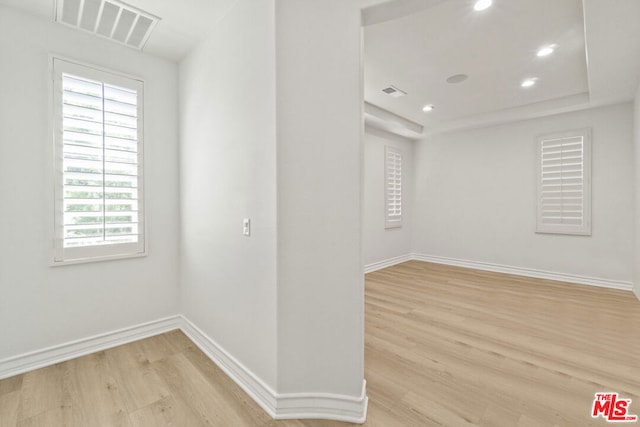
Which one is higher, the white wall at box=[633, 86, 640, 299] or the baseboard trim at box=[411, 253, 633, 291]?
the white wall at box=[633, 86, 640, 299]

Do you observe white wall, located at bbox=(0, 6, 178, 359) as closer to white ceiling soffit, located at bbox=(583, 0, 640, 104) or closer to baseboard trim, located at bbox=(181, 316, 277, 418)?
baseboard trim, located at bbox=(181, 316, 277, 418)

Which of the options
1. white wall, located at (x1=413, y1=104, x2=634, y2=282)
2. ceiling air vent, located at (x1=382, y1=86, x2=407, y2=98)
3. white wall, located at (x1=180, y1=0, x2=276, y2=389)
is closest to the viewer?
white wall, located at (x1=180, y1=0, x2=276, y2=389)

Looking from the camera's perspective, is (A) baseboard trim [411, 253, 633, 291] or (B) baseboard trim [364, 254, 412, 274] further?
(B) baseboard trim [364, 254, 412, 274]

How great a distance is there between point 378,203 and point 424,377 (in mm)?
3533

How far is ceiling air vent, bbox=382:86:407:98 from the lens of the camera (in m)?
3.68

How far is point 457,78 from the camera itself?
336 centimetres

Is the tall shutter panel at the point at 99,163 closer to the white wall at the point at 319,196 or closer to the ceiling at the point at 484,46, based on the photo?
the ceiling at the point at 484,46

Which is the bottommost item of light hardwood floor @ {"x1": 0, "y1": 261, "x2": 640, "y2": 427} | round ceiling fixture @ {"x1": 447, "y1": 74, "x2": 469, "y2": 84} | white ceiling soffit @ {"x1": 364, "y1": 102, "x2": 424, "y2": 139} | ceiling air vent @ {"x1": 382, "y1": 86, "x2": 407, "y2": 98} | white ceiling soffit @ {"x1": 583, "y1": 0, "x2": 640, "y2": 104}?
light hardwood floor @ {"x1": 0, "y1": 261, "x2": 640, "y2": 427}

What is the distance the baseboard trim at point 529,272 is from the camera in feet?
13.1

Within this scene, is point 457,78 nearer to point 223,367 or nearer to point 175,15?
point 175,15

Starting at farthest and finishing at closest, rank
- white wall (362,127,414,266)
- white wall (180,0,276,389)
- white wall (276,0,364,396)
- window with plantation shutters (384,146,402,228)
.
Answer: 1. window with plantation shutters (384,146,402,228)
2. white wall (362,127,414,266)
3. white wall (180,0,276,389)
4. white wall (276,0,364,396)

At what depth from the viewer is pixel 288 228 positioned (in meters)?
1.57

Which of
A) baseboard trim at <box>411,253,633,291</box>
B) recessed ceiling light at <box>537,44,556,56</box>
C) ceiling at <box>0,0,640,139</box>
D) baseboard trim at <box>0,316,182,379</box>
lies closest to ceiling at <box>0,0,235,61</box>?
ceiling at <box>0,0,640,139</box>
